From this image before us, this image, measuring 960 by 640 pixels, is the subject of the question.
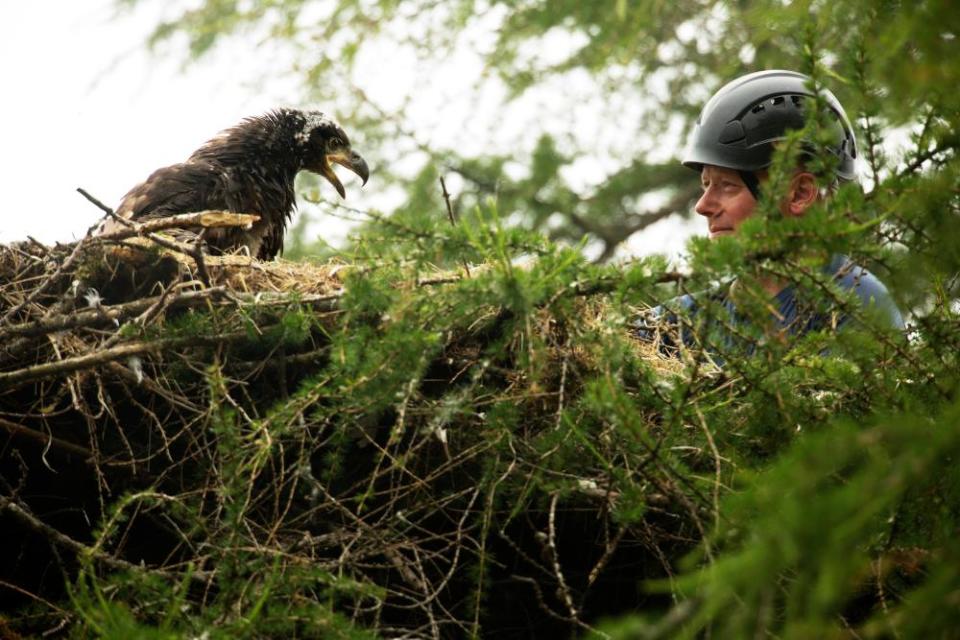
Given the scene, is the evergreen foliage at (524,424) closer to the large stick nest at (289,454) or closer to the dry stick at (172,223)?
the large stick nest at (289,454)

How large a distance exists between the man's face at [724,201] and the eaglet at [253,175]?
231cm

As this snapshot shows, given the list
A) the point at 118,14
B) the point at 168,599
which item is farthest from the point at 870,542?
the point at 118,14

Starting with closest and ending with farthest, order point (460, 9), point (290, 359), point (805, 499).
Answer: point (805, 499), point (290, 359), point (460, 9)

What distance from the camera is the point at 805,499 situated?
1.73 metres

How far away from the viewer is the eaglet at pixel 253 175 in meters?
5.44

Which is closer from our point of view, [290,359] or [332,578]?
[332,578]

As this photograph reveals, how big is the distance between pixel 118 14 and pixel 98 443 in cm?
331

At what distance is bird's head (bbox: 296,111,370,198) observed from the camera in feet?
21.1


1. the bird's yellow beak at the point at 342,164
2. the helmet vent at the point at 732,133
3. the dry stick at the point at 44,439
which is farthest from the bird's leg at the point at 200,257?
the bird's yellow beak at the point at 342,164

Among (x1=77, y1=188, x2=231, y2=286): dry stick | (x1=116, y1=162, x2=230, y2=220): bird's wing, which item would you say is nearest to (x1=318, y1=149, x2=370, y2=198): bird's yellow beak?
(x1=116, y1=162, x2=230, y2=220): bird's wing

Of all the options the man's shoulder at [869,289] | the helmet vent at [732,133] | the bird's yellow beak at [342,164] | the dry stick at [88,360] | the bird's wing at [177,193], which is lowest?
the dry stick at [88,360]

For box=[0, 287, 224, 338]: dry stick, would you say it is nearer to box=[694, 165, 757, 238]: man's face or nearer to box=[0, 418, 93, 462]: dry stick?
box=[0, 418, 93, 462]: dry stick

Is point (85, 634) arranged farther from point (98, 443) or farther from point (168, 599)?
point (98, 443)

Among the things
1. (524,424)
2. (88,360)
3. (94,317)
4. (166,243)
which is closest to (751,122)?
(524,424)
